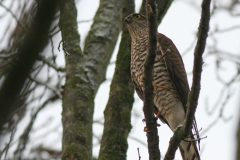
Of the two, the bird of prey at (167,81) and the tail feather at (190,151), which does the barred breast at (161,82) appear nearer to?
the bird of prey at (167,81)

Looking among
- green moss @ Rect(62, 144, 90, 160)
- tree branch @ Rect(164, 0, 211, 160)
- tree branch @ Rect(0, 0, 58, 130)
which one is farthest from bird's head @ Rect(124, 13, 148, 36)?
tree branch @ Rect(0, 0, 58, 130)

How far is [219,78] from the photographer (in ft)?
21.5

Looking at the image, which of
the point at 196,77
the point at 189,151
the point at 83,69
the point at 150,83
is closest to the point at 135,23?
the point at 83,69

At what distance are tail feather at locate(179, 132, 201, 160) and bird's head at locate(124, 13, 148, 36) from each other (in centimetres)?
216

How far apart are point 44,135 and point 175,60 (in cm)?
377

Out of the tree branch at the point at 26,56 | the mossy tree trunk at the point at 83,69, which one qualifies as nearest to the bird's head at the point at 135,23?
the mossy tree trunk at the point at 83,69

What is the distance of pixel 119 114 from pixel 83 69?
108cm

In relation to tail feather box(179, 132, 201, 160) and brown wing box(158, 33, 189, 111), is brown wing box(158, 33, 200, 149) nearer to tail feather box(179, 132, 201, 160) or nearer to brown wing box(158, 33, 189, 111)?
brown wing box(158, 33, 189, 111)

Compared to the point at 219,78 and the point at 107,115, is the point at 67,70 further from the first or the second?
the point at 219,78

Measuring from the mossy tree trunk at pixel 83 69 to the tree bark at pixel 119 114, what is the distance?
256mm

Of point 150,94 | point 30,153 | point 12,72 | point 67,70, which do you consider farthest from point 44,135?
point 12,72

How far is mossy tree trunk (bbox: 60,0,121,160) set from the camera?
13.5 ft

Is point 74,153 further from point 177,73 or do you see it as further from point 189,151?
point 177,73

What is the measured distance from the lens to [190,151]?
430 centimetres
